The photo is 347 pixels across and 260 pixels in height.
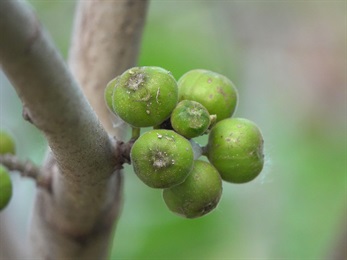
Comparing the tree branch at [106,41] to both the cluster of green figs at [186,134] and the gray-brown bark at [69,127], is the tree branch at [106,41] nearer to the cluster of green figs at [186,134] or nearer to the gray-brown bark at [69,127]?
the gray-brown bark at [69,127]

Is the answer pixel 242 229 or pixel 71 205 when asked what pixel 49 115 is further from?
pixel 242 229

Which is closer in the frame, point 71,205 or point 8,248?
point 71,205

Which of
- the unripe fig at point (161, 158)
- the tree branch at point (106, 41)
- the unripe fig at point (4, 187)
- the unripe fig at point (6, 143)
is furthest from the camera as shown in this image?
the tree branch at point (106, 41)

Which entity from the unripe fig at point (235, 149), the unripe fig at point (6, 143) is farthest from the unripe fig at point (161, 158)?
the unripe fig at point (6, 143)

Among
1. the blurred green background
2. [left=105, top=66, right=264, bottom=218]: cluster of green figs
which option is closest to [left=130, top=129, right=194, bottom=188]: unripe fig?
[left=105, top=66, right=264, bottom=218]: cluster of green figs

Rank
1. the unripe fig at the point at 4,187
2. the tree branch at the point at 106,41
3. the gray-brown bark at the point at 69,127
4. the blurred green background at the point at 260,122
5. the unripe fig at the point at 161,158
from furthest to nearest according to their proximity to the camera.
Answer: the blurred green background at the point at 260,122 < the tree branch at the point at 106,41 < the unripe fig at the point at 4,187 < the unripe fig at the point at 161,158 < the gray-brown bark at the point at 69,127

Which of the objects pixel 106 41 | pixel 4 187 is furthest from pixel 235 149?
pixel 106 41

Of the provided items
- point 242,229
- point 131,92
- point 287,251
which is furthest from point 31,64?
point 242,229
